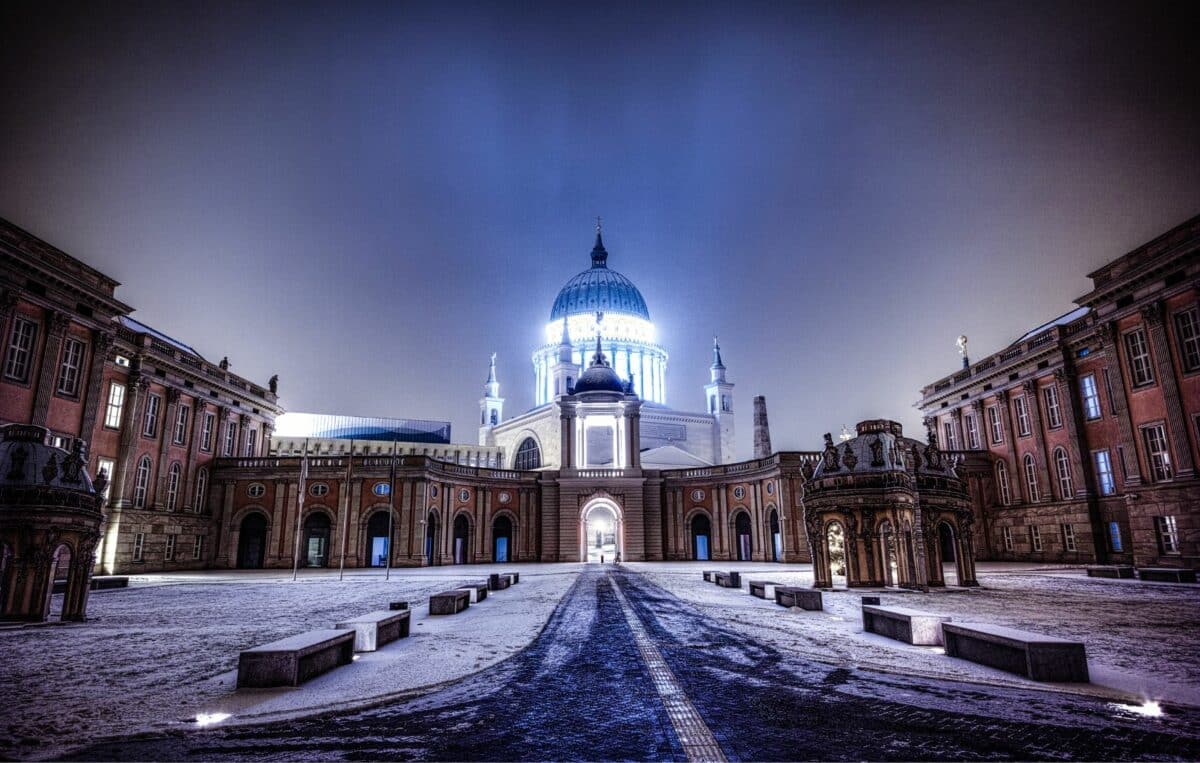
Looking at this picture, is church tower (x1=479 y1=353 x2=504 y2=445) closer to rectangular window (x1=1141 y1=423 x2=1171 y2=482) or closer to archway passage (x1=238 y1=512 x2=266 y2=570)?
archway passage (x1=238 y1=512 x2=266 y2=570)

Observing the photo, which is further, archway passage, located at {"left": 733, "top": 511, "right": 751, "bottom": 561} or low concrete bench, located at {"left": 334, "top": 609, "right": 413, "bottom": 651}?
archway passage, located at {"left": 733, "top": 511, "right": 751, "bottom": 561}

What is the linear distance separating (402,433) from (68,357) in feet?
176

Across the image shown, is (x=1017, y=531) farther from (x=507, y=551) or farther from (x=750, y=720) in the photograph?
(x=750, y=720)

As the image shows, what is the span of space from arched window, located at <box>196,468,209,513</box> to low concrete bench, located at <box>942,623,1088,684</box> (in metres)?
47.3

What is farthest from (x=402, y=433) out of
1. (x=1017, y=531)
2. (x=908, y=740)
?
(x=908, y=740)

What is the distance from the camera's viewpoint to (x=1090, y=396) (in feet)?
122

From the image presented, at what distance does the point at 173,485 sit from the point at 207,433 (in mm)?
5161

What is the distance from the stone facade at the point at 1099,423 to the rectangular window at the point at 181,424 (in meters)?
53.5

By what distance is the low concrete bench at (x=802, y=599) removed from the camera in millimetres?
14914

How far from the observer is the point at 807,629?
11.7m

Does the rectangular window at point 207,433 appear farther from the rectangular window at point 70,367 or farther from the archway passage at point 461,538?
the archway passage at point 461,538

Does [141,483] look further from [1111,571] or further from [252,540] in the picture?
[1111,571]

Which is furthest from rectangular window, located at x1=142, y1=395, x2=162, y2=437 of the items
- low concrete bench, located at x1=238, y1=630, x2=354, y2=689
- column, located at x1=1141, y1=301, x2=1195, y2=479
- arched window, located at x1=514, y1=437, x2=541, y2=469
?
column, located at x1=1141, y1=301, x2=1195, y2=479

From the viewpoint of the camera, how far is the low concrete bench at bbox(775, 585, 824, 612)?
1491 centimetres
